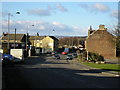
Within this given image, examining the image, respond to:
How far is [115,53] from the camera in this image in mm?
83562

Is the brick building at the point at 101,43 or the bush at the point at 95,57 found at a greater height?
the brick building at the point at 101,43

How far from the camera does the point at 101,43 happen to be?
8519cm

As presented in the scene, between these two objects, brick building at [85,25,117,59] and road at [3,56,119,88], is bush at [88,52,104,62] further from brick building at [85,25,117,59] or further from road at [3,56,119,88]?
brick building at [85,25,117,59]

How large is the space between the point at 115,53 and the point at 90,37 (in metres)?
9.50

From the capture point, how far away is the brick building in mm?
84000

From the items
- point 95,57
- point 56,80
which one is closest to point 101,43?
point 95,57

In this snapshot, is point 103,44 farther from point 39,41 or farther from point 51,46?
point 39,41

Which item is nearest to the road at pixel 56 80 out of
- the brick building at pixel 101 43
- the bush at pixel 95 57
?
the bush at pixel 95 57

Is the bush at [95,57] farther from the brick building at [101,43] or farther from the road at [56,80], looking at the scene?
the brick building at [101,43]

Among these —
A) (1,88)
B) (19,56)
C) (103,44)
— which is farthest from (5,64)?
(103,44)

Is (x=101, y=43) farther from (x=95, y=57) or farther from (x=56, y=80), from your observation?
(x=56, y=80)

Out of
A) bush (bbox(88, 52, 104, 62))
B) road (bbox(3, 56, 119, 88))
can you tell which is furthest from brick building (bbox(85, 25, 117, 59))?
road (bbox(3, 56, 119, 88))

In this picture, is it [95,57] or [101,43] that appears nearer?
[95,57]

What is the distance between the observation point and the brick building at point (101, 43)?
84.0m
